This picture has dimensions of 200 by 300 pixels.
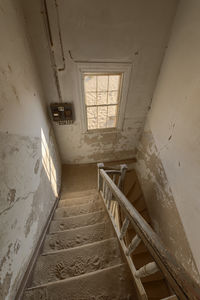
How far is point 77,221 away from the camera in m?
1.68

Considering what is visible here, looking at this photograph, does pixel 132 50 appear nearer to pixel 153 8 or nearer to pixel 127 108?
pixel 153 8

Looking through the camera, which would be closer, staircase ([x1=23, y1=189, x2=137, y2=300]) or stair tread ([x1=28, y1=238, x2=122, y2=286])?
staircase ([x1=23, y1=189, x2=137, y2=300])

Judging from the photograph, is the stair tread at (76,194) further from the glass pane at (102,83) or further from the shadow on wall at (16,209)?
the glass pane at (102,83)

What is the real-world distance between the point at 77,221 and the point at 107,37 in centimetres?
256

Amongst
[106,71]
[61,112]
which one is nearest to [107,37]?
[106,71]

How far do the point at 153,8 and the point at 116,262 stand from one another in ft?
9.56

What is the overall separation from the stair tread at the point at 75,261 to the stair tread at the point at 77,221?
0.40 meters

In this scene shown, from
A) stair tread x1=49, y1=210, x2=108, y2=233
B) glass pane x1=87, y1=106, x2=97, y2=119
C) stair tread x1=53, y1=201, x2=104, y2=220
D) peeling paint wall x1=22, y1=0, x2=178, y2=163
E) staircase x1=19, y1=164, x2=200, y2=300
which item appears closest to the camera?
staircase x1=19, y1=164, x2=200, y2=300

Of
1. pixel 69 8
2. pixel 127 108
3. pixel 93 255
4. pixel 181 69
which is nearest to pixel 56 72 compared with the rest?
pixel 69 8

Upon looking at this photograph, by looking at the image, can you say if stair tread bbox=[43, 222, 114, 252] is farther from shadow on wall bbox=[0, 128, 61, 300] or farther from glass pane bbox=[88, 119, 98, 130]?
glass pane bbox=[88, 119, 98, 130]

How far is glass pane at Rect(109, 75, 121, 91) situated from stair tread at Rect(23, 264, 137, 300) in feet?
8.15

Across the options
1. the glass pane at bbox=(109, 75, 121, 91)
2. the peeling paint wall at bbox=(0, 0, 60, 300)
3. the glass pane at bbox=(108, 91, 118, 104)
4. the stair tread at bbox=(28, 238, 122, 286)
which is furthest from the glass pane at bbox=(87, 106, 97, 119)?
the stair tread at bbox=(28, 238, 122, 286)

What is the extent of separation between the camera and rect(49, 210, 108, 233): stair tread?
64.1 inches

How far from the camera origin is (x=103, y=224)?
153 centimetres
